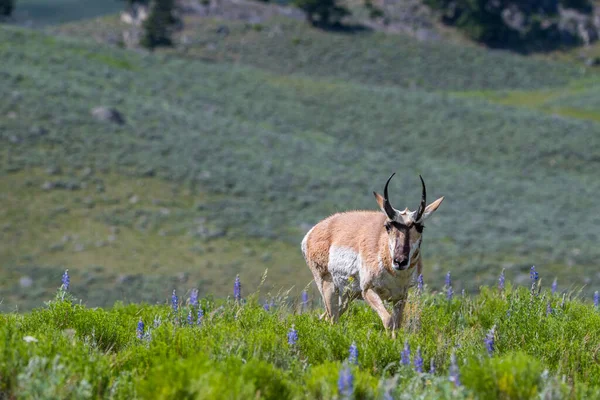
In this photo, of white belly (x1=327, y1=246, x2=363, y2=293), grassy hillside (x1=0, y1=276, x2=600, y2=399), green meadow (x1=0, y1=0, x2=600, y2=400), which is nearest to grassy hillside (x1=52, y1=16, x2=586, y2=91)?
green meadow (x1=0, y1=0, x2=600, y2=400)

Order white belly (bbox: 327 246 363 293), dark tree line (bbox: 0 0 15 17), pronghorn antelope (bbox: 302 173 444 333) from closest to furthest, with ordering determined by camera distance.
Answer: pronghorn antelope (bbox: 302 173 444 333), white belly (bbox: 327 246 363 293), dark tree line (bbox: 0 0 15 17)

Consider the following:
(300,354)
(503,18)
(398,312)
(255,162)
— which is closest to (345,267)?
(398,312)

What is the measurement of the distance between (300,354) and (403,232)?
4.78 ft

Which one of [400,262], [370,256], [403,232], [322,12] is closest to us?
[400,262]

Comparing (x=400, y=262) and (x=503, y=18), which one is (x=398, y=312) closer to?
(x=400, y=262)

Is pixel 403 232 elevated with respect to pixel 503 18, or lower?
lower

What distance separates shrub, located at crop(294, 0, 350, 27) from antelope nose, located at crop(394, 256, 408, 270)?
104622 mm

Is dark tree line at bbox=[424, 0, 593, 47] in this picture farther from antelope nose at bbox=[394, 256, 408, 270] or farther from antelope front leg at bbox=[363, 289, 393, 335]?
antelope nose at bbox=[394, 256, 408, 270]

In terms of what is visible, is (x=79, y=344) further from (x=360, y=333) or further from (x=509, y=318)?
(x=509, y=318)

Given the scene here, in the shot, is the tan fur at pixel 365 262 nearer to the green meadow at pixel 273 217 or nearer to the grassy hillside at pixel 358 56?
the green meadow at pixel 273 217

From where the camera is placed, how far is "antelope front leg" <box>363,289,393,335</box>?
22.2ft

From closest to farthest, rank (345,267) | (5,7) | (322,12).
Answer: (345,267)
(5,7)
(322,12)

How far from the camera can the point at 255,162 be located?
42688 millimetres

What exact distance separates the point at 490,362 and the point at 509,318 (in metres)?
2.25
